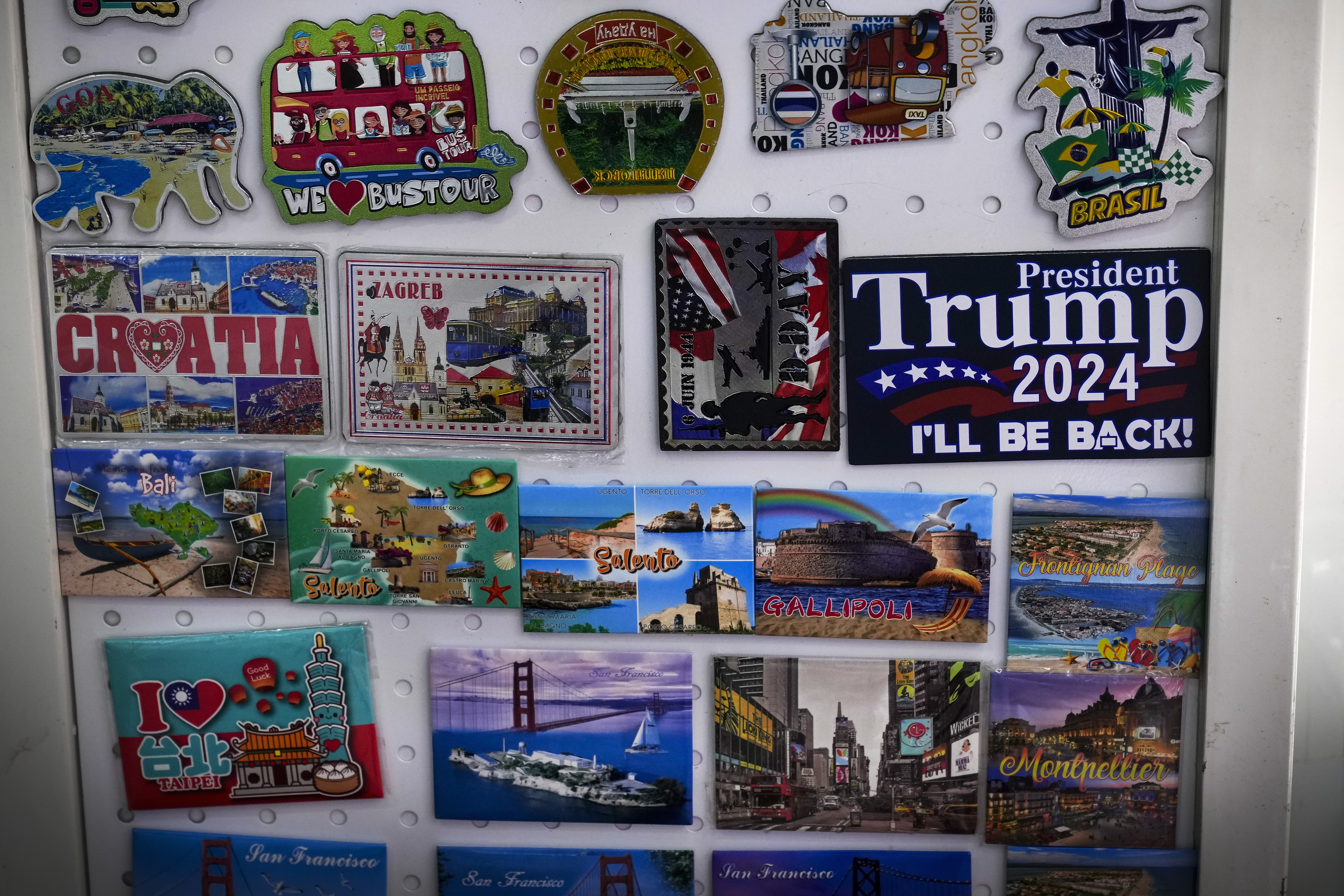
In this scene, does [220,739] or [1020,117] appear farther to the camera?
[220,739]

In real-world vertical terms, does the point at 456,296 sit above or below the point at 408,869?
above

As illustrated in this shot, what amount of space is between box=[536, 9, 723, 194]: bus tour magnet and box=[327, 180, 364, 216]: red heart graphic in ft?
0.75

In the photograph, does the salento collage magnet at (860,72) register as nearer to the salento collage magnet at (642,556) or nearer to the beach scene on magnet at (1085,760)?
the salento collage magnet at (642,556)

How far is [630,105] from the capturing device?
1034 millimetres

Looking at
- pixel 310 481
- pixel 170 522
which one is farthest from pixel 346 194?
pixel 170 522

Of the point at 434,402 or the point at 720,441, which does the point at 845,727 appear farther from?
the point at 434,402

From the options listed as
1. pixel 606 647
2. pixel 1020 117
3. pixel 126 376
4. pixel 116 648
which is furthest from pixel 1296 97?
pixel 116 648

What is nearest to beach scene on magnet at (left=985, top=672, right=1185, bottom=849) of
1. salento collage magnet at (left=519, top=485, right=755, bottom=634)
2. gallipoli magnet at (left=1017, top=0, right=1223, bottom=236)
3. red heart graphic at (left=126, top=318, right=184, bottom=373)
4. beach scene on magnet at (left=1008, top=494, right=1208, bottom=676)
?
beach scene on magnet at (left=1008, top=494, right=1208, bottom=676)

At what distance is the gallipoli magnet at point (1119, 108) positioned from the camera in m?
1.00

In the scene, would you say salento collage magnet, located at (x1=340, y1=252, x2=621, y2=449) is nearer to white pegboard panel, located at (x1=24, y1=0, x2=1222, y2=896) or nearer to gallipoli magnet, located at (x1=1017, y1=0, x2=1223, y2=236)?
white pegboard panel, located at (x1=24, y1=0, x2=1222, y2=896)

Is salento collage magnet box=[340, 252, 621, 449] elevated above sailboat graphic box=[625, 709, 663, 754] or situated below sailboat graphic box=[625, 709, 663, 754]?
above

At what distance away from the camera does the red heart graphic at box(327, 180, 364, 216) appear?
1.06m

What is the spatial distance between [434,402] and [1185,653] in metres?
0.95

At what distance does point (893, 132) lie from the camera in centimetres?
103
